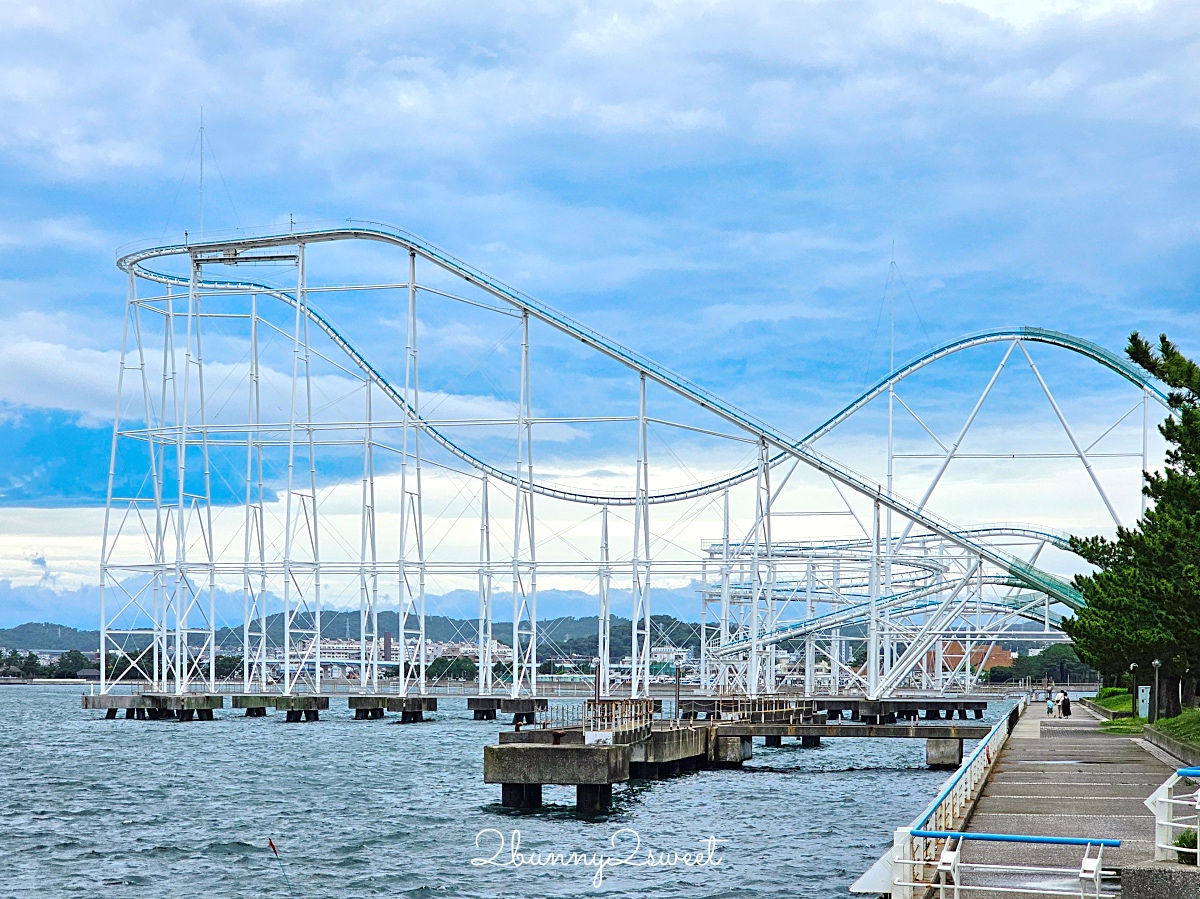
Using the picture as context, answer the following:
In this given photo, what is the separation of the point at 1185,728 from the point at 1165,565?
3933mm

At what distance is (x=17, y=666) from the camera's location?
18450 cm

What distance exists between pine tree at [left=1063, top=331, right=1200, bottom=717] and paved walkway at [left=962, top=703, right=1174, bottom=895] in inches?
110

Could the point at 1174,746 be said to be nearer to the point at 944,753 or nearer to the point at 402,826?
the point at 944,753

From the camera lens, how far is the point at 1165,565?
96.9 feet

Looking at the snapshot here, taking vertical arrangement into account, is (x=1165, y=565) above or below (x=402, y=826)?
above

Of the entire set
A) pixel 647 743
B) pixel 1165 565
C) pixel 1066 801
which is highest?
pixel 1165 565

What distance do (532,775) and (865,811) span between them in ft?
24.6

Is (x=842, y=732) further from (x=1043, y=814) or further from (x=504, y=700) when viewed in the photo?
(x=1043, y=814)

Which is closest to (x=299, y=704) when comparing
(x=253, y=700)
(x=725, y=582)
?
(x=253, y=700)

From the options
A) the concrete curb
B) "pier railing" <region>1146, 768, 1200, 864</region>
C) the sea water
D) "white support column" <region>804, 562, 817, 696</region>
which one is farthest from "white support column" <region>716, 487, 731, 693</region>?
"pier railing" <region>1146, 768, 1200, 864</region>

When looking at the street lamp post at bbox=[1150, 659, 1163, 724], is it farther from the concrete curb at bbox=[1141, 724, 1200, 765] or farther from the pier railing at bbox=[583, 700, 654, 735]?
the pier railing at bbox=[583, 700, 654, 735]

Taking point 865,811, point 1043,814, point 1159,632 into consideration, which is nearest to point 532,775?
point 865,811

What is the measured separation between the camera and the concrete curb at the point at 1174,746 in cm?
2538

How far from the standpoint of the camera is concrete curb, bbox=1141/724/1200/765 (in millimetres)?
25378
